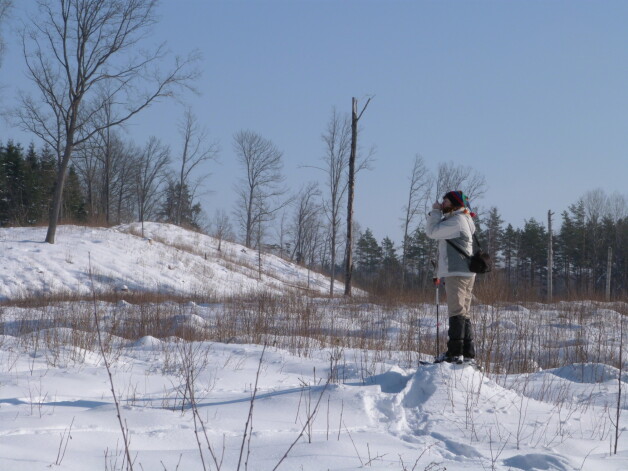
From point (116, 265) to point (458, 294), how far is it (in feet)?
55.2

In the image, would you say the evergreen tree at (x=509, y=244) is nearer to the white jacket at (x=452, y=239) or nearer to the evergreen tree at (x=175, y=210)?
the evergreen tree at (x=175, y=210)

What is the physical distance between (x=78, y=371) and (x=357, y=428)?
2883mm

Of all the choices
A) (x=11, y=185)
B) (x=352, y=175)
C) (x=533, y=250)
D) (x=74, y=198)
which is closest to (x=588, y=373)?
(x=352, y=175)

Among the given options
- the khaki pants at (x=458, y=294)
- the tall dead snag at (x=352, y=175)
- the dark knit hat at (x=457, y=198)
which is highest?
the tall dead snag at (x=352, y=175)

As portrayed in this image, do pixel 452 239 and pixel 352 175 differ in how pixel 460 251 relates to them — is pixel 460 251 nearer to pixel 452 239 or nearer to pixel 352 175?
pixel 452 239

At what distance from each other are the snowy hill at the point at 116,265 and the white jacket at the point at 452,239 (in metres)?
12.4

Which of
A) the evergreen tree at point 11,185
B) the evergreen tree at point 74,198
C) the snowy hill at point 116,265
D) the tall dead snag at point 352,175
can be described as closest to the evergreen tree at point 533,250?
the snowy hill at point 116,265

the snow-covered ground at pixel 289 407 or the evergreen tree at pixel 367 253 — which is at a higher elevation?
the evergreen tree at pixel 367 253

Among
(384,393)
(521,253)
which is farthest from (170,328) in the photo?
(521,253)

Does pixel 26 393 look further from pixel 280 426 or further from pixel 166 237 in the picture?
pixel 166 237

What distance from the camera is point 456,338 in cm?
525

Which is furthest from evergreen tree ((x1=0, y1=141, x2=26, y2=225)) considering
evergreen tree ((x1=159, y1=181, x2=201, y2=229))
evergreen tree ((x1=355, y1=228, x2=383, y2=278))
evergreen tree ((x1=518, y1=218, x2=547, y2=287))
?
evergreen tree ((x1=518, y1=218, x2=547, y2=287))

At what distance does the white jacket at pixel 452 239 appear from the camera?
211 inches

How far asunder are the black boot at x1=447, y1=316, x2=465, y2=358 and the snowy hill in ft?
41.1
